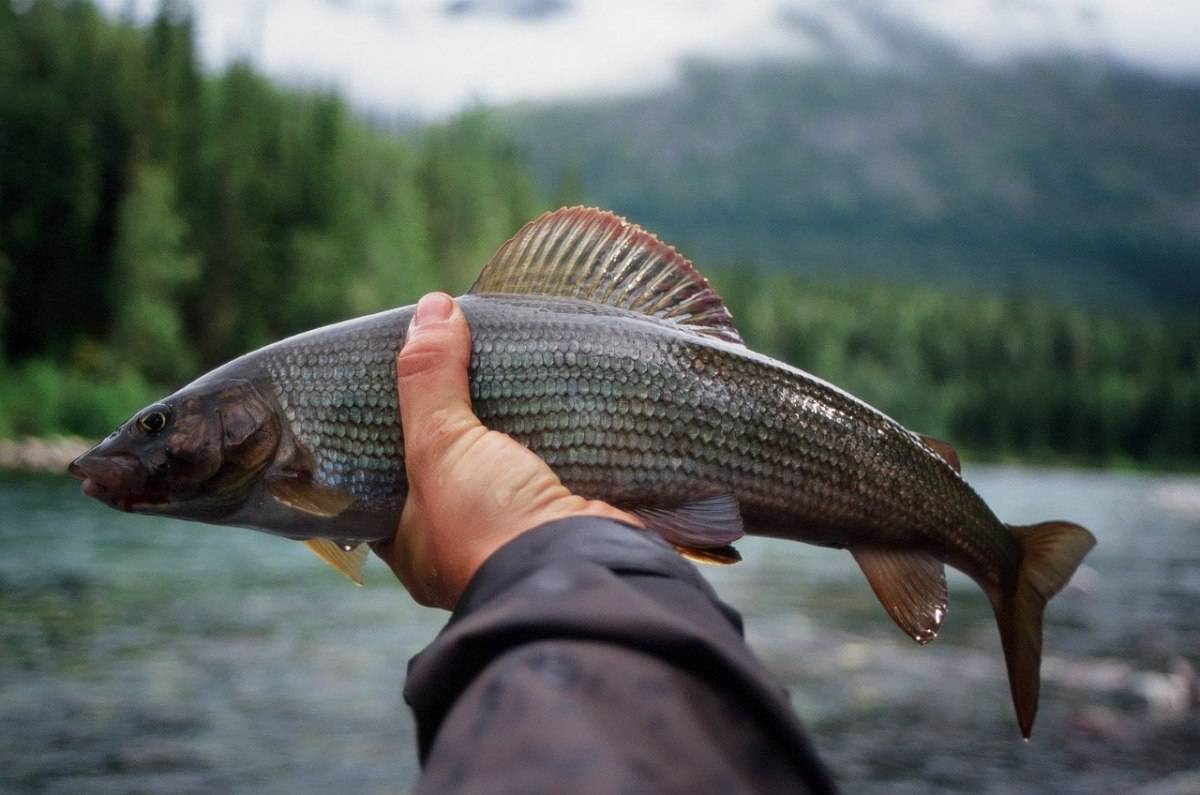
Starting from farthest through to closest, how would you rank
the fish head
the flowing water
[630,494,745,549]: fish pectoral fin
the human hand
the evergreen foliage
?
the evergreen foliage
the flowing water
the fish head
[630,494,745,549]: fish pectoral fin
the human hand

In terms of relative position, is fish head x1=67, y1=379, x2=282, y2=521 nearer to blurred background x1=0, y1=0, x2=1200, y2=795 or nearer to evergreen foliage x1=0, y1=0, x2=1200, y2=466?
blurred background x1=0, y1=0, x2=1200, y2=795

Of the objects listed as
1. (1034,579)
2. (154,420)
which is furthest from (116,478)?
(1034,579)

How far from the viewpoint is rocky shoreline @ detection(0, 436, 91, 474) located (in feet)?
145

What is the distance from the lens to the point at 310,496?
94.1 inches

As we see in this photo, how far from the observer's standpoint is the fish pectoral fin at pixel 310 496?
7.79ft

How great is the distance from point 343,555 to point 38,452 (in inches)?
1847

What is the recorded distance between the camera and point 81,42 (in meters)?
65.0

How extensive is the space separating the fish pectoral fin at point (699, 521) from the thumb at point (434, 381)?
401mm

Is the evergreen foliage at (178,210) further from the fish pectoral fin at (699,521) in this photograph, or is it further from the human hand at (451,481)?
the fish pectoral fin at (699,521)

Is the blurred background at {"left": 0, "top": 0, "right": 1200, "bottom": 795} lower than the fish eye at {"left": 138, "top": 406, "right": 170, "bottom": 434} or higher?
lower

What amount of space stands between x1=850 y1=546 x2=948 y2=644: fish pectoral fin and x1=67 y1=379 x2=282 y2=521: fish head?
3.96 ft

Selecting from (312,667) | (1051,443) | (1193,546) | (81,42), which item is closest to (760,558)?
(1193,546)

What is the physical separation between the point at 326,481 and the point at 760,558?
138 feet

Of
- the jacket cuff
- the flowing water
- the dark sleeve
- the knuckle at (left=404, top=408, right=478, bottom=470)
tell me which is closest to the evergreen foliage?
the flowing water
